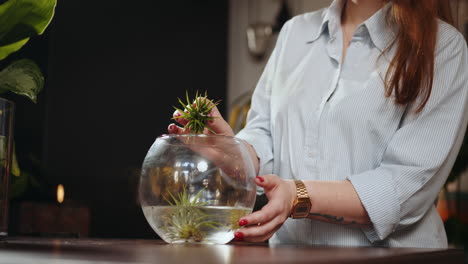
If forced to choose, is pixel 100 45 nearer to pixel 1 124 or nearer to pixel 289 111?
pixel 289 111

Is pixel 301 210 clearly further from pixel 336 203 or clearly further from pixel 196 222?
pixel 196 222

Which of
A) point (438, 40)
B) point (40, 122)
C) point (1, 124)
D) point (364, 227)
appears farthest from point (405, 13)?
point (40, 122)

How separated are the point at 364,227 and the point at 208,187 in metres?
0.46

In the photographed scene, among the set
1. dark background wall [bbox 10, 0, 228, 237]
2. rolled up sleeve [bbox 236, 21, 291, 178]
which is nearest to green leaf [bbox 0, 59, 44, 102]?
rolled up sleeve [bbox 236, 21, 291, 178]

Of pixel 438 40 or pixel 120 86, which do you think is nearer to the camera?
pixel 438 40

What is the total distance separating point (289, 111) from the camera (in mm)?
1265

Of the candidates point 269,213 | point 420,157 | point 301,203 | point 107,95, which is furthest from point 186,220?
point 107,95

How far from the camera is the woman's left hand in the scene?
0.76 m

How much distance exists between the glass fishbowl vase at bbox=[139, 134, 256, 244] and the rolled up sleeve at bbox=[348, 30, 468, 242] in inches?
13.2

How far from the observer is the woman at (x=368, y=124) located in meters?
1.02

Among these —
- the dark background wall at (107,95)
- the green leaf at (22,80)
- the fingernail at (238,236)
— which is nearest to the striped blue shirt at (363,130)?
the fingernail at (238,236)

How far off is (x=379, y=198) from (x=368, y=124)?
190 mm

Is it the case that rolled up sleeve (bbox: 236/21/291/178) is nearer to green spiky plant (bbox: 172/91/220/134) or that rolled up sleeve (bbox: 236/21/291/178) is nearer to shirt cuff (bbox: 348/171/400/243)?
shirt cuff (bbox: 348/171/400/243)

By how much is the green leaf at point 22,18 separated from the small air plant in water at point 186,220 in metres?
0.38
